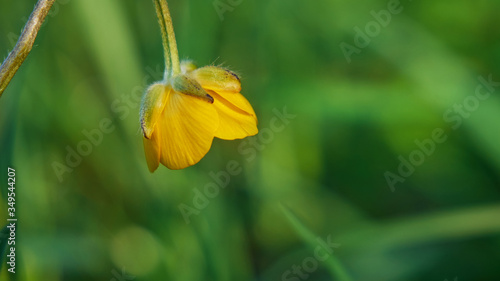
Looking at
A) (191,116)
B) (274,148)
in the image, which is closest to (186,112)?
(191,116)

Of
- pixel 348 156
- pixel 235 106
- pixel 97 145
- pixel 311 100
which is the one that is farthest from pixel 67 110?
pixel 235 106

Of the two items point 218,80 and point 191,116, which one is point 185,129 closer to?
point 191,116

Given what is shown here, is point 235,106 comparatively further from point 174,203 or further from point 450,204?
point 450,204
